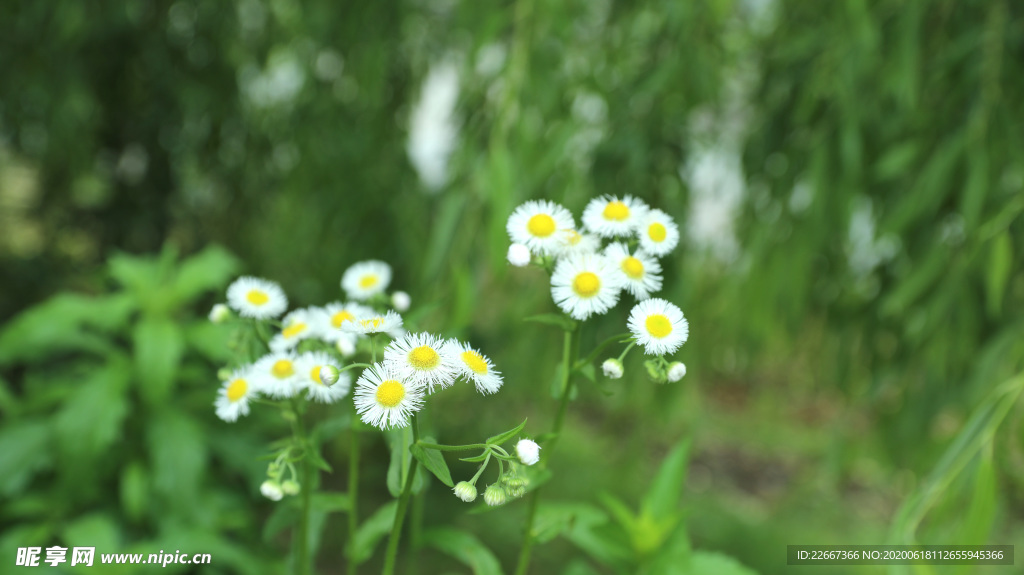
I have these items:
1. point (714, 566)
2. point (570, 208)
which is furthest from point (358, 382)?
point (570, 208)

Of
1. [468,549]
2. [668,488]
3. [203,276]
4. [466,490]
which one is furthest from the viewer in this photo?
[203,276]

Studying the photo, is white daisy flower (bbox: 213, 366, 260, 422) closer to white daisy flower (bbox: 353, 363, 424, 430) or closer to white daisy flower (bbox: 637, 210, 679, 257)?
white daisy flower (bbox: 353, 363, 424, 430)

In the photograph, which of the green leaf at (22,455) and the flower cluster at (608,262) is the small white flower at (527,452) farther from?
the green leaf at (22,455)

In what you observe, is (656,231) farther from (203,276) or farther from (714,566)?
(203,276)

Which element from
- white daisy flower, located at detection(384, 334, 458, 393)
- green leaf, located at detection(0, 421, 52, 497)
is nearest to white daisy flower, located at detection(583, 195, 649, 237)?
white daisy flower, located at detection(384, 334, 458, 393)

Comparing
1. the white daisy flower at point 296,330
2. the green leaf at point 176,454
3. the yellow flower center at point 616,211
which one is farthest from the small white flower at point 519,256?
the green leaf at point 176,454

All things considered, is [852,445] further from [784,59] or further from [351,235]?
[351,235]

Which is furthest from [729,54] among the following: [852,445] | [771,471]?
[771,471]
